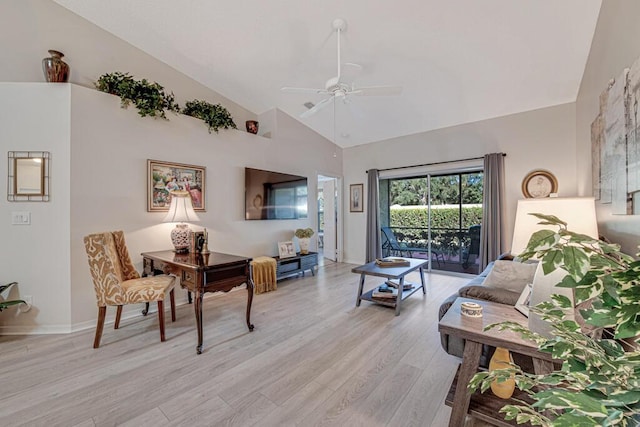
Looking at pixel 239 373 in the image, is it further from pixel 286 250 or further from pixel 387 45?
pixel 387 45

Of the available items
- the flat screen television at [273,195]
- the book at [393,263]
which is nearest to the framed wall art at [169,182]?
the flat screen television at [273,195]

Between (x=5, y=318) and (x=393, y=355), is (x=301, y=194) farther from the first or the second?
(x=5, y=318)

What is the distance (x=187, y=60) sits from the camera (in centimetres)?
367

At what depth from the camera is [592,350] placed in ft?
1.92

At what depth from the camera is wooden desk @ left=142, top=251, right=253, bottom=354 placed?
231 centimetres

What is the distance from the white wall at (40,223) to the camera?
8.53ft

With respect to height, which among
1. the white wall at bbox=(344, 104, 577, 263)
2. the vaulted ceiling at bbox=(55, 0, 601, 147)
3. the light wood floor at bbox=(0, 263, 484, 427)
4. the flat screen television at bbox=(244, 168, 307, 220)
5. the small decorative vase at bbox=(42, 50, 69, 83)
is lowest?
the light wood floor at bbox=(0, 263, 484, 427)

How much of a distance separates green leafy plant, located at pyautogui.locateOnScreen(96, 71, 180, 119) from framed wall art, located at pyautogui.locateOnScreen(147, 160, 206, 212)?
607 millimetres

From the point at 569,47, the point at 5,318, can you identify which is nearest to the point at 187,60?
the point at 5,318

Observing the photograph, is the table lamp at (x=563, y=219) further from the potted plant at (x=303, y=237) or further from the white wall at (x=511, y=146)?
the potted plant at (x=303, y=237)

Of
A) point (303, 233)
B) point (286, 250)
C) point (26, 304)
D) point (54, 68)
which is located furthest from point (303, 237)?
point (54, 68)

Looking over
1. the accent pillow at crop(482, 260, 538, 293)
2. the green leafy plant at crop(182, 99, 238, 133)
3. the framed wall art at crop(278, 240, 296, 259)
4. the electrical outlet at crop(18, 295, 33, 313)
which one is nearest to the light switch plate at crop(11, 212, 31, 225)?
the electrical outlet at crop(18, 295, 33, 313)

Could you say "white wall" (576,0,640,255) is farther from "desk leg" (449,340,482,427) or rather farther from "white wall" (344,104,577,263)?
"desk leg" (449,340,482,427)

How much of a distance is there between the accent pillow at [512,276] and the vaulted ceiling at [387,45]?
2.33 meters
